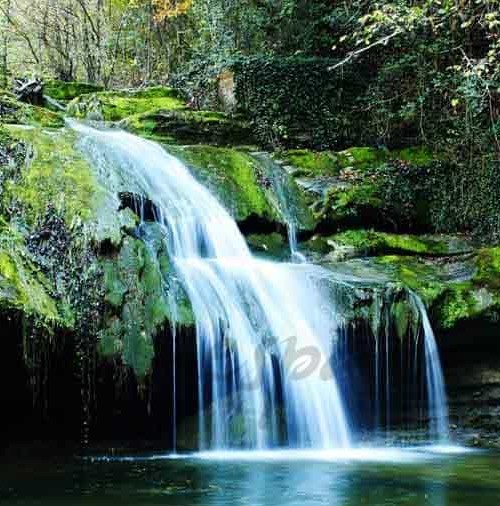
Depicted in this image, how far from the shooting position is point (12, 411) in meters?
6.86

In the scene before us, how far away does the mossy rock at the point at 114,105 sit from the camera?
45.7 ft

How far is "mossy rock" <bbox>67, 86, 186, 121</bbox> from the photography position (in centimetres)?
1394

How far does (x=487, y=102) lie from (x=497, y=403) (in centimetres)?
573

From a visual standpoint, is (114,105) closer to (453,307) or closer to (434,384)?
(453,307)

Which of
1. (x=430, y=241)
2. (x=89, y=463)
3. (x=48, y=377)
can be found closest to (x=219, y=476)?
(x=89, y=463)

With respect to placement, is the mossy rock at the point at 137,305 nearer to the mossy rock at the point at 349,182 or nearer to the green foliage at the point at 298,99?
the mossy rock at the point at 349,182

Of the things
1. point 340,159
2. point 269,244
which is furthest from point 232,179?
point 340,159

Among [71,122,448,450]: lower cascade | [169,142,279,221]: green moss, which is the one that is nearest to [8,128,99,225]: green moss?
[71,122,448,450]: lower cascade

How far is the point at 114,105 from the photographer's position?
46.6 ft

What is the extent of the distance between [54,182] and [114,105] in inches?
278

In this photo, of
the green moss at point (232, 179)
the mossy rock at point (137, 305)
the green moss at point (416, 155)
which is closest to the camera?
the mossy rock at point (137, 305)

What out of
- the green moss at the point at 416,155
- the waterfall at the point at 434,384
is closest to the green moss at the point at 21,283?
the waterfall at the point at 434,384

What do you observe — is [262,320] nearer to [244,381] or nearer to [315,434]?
[244,381]

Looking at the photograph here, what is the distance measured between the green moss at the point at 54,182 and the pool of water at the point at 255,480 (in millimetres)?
2318
